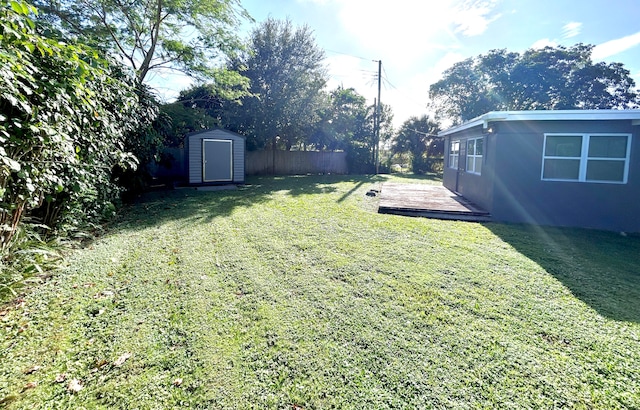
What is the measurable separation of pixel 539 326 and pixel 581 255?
2985mm

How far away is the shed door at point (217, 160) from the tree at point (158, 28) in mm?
2384

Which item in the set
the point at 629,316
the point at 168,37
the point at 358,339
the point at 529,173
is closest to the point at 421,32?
the point at 529,173

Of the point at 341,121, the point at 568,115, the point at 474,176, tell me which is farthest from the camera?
the point at 341,121

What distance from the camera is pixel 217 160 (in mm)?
11656

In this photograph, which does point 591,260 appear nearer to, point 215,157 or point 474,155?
point 474,155

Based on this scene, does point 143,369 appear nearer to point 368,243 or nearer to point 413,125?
point 368,243

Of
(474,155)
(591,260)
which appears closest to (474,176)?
(474,155)

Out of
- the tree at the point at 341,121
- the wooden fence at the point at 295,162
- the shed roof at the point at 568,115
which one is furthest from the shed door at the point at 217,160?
the shed roof at the point at 568,115

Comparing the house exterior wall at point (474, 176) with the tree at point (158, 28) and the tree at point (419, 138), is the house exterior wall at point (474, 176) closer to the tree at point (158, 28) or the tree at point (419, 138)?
the tree at point (158, 28)

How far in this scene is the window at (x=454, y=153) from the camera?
11509mm

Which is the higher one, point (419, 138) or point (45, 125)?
point (419, 138)

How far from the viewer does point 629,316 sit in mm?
2887

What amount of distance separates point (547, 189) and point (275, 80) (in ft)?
44.0

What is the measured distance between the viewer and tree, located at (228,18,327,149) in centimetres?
1588
